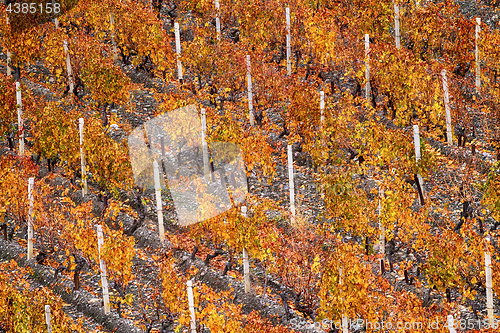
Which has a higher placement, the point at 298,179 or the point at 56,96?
the point at 56,96

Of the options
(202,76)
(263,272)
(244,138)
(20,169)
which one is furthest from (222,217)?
(202,76)

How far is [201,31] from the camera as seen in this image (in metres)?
26.0

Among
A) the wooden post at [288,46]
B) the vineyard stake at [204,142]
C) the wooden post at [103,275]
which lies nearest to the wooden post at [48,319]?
the wooden post at [103,275]

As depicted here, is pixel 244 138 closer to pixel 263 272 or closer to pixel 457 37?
pixel 263 272

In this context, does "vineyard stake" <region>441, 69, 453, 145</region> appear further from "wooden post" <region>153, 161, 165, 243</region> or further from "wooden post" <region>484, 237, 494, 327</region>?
"wooden post" <region>153, 161, 165, 243</region>

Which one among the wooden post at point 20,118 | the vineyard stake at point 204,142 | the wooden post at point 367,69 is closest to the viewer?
the vineyard stake at point 204,142

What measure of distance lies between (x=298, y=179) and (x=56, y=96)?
8036mm

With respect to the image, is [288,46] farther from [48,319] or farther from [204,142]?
[48,319]

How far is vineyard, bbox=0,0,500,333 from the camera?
1706cm

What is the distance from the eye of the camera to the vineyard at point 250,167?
1706 cm

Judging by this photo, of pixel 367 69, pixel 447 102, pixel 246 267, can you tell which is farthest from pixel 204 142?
pixel 447 102

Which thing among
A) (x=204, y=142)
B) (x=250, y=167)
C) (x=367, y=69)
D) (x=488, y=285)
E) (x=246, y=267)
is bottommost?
(x=246, y=267)

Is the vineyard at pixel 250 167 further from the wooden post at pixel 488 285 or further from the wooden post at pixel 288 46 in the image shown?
the wooden post at pixel 288 46

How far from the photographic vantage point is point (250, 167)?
21.0 m
